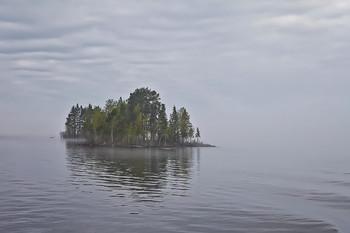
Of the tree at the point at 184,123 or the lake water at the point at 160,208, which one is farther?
the tree at the point at 184,123

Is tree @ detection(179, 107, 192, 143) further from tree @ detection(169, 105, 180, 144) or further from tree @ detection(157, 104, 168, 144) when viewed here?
tree @ detection(157, 104, 168, 144)

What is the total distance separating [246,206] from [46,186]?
1550 centimetres

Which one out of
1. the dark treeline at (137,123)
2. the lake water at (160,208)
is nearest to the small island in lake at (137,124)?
the dark treeline at (137,123)

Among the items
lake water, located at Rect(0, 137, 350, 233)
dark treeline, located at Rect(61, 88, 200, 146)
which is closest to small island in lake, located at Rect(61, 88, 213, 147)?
dark treeline, located at Rect(61, 88, 200, 146)

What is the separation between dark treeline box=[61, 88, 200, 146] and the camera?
13362cm

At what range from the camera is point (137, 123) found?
5354 inches

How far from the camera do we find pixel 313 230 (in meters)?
15.4

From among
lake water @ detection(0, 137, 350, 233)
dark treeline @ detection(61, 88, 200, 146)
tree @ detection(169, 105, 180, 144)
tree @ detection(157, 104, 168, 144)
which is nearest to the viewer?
lake water @ detection(0, 137, 350, 233)

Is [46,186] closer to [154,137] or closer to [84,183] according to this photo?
[84,183]

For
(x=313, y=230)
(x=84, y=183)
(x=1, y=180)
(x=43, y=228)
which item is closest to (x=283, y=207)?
(x=313, y=230)

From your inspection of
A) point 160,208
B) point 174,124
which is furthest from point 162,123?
point 160,208

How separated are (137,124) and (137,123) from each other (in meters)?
0.56

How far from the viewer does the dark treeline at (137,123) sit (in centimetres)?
13362

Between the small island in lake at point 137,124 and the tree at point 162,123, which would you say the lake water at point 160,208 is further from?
the tree at point 162,123
